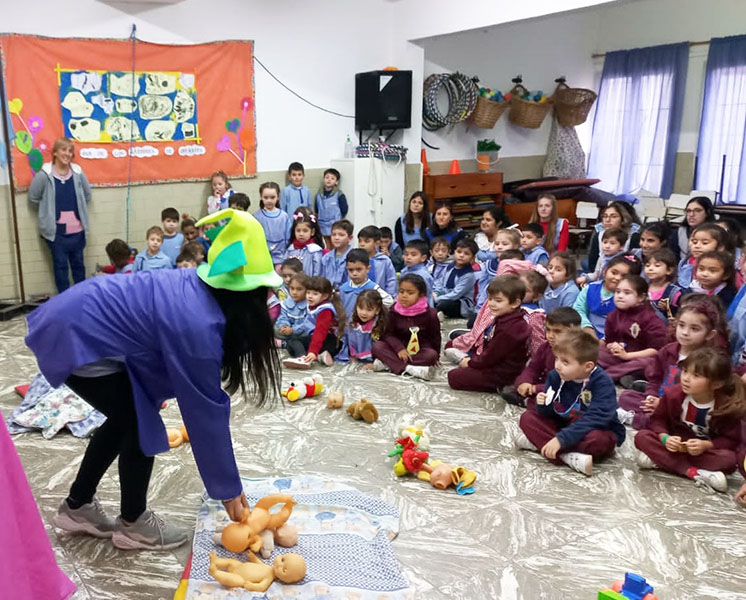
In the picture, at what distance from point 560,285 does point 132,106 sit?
3883mm

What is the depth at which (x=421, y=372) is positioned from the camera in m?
3.81

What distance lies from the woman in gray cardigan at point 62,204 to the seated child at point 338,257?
2078mm

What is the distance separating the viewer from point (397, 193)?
695 centimetres

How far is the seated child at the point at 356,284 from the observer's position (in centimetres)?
420

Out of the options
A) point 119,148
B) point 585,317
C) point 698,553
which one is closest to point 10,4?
point 119,148

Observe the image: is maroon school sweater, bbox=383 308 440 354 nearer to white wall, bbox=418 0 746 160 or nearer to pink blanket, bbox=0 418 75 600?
pink blanket, bbox=0 418 75 600

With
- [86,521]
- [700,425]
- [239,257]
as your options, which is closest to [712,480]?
[700,425]

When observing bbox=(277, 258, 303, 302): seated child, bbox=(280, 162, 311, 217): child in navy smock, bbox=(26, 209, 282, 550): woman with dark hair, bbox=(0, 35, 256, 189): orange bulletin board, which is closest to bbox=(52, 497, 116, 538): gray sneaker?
bbox=(26, 209, 282, 550): woman with dark hair

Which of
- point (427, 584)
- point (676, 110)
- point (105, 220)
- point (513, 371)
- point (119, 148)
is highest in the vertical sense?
point (676, 110)

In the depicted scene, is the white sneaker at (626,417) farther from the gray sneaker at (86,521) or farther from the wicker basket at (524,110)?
the wicker basket at (524,110)

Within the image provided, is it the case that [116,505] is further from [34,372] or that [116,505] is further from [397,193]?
[397,193]

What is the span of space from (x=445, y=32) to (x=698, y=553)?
531 centimetres

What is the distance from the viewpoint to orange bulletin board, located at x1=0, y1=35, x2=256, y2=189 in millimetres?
5379

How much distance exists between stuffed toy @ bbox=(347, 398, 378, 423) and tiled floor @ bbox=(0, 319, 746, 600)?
0.04 metres
